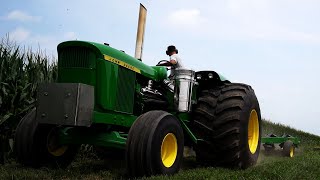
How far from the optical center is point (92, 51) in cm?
508

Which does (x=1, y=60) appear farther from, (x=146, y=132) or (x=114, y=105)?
(x=146, y=132)

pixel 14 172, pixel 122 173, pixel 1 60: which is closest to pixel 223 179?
pixel 122 173

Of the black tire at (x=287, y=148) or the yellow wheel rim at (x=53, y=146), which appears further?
the black tire at (x=287, y=148)

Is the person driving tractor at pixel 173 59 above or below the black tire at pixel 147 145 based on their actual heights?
above

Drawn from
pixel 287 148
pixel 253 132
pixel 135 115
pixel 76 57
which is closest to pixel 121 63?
pixel 76 57

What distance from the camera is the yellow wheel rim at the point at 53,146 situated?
5.80 metres

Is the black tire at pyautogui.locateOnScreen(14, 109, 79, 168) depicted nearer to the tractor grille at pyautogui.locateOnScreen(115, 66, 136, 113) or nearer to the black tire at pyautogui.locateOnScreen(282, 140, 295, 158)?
the tractor grille at pyautogui.locateOnScreen(115, 66, 136, 113)

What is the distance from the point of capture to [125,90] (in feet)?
18.0

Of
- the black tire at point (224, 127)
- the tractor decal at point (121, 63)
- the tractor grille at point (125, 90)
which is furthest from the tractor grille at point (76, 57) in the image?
the black tire at point (224, 127)

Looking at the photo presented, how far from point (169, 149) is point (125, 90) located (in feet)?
3.23

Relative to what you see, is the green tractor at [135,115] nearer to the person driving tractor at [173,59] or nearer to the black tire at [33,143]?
the black tire at [33,143]

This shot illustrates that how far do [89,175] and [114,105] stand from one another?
92cm

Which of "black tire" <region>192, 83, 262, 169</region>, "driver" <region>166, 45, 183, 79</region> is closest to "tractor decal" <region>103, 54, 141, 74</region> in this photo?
"driver" <region>166, 45, 183, 79</region>

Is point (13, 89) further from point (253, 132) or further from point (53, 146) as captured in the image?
point (253, 132)
